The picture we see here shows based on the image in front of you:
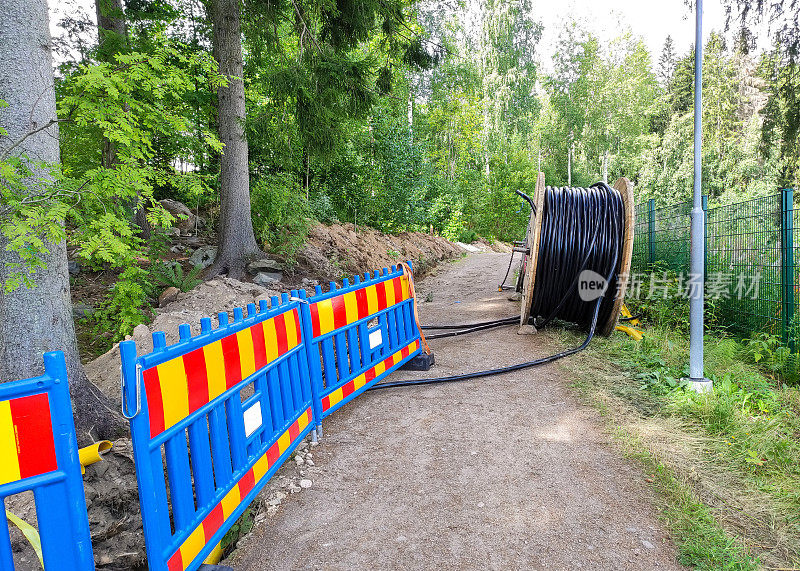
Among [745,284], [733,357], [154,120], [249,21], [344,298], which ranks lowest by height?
[733,357]

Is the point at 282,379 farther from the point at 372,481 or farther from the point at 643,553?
the point at 643,553

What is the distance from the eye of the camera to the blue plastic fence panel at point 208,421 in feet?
6.76

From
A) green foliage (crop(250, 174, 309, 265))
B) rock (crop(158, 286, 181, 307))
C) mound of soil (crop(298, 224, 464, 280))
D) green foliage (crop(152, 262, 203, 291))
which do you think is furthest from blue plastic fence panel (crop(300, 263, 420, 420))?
green foliage (crop(250, 174, 309, 265))

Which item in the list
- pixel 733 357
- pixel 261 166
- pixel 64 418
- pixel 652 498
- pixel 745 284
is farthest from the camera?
pixel 261 166

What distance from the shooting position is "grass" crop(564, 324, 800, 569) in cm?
263

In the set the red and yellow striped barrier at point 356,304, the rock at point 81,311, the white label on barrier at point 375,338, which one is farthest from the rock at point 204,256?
the white label on barrier at point 375,338

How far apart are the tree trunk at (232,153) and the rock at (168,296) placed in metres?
0.81

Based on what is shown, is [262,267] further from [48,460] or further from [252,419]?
[48,460]

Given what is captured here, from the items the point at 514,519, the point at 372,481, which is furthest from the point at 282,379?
the point at 514,519

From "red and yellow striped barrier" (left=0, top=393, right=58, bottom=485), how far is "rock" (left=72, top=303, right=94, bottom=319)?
6717 mm

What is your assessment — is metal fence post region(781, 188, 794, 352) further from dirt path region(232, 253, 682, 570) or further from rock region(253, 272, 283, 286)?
rock region(253, 272, 283, 286)

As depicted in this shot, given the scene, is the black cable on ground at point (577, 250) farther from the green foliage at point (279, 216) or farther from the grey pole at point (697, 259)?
the green foliage at point (279, 216)

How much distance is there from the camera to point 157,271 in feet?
29.1

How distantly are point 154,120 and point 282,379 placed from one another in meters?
2.68
